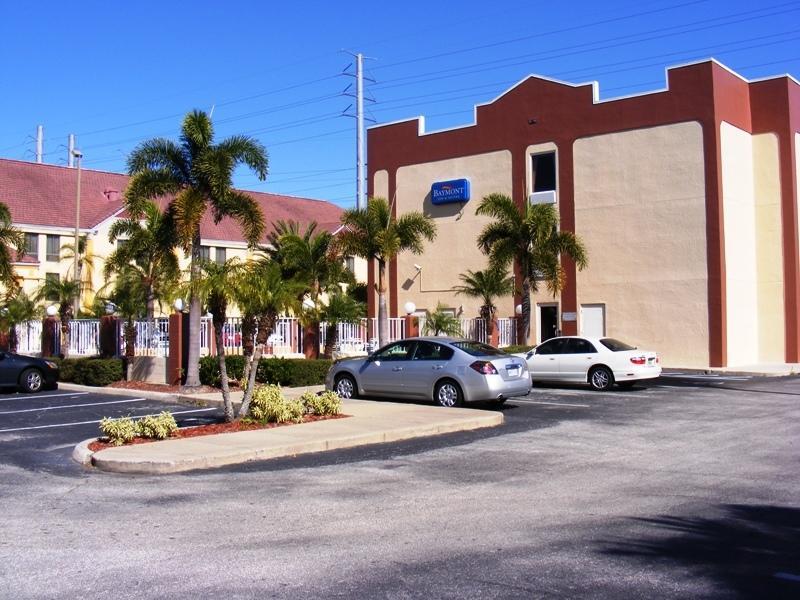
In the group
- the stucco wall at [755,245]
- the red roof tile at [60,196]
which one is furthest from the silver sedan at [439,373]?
the red roof tile at [60,196]

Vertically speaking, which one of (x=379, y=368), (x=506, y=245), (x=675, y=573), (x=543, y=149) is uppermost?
(x=543, y=149)

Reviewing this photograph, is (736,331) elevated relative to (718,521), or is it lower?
elevated

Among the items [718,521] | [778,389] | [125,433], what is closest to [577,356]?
[778,389]

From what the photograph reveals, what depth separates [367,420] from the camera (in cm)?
1452

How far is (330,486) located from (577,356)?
13.4 m

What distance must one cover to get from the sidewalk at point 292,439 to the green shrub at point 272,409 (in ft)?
1.10

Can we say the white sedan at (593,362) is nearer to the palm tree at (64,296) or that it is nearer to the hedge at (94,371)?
the hedge at (94,371)

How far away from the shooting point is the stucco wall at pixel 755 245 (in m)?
32.6

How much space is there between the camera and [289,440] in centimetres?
1233

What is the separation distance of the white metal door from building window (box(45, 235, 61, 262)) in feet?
91.8

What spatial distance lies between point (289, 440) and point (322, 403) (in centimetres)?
281

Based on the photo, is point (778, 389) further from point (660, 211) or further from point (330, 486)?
point (330, 486)

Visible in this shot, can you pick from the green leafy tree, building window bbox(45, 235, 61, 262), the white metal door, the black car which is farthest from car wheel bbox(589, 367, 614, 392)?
building window bbox(45, 235, 61, 262)

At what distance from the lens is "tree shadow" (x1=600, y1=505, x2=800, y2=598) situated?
5.95 m
